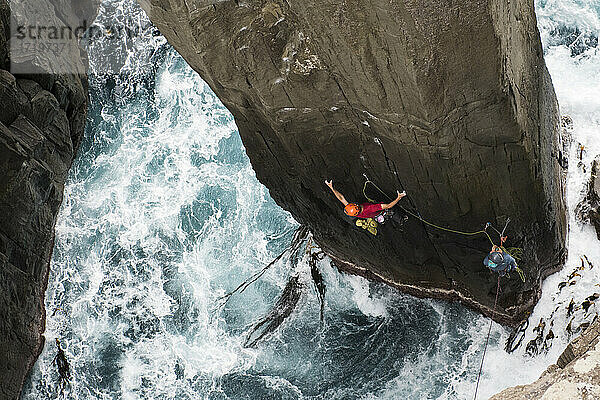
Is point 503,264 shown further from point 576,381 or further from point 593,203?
point 593,203

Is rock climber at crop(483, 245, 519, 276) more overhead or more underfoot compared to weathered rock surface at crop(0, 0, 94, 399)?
more underfoot

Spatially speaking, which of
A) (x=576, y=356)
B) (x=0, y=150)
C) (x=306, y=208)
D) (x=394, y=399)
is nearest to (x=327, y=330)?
(x=394, y=399)

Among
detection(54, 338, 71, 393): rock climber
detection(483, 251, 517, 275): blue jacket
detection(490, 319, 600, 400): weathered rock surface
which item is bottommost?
detection(54, 338, 71, 393): rock climber

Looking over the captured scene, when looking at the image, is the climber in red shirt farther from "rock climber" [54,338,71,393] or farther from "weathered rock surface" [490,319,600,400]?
"rock climber" [54,338,71,393]

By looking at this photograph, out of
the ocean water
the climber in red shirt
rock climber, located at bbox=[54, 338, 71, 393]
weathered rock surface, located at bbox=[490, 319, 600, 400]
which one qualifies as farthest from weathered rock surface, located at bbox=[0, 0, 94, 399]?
weathered rock surface, located at bbox=[490, 319, 600, 400]

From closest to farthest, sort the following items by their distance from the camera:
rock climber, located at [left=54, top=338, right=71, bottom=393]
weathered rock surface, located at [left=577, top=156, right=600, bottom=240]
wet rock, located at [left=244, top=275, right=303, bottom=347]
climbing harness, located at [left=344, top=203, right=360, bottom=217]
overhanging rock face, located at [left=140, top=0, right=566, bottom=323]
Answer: overhanging rock face, located at [left=140, top=0, right=566, bottom=323] < climbing harness, located at [left=344, top=203, right=360, bottom=217] < weathered rock surface, located at [left=577, top=156, right=600, bottom=240] < wet rock, located at [left=244, top=275, right=303, bottom=347] < rock climber, located at [left=54, top=338, right=71, bottom=393]

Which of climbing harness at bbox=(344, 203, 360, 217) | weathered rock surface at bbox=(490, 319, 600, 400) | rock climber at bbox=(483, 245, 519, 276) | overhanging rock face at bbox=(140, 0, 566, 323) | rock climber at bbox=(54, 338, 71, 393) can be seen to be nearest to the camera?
weathered rock surface at bbox=(490, 319, 600, 400)

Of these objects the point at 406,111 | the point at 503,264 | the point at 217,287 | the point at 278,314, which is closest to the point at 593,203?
the point at 503,264
